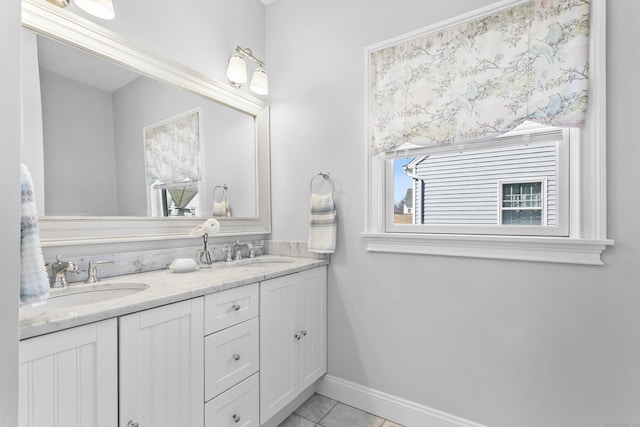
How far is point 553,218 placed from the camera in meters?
1.42

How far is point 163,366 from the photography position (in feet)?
3.48

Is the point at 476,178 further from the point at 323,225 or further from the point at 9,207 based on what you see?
the point at 9,207

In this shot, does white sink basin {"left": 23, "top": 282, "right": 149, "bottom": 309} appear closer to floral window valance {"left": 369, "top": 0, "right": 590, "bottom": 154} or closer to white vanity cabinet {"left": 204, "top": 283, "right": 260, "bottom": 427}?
white vanity cabinet {"left": 204, "top": 283, "right": 260, "bottom": 427}

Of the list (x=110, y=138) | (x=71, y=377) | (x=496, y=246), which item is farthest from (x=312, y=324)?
(x=110, y=138)

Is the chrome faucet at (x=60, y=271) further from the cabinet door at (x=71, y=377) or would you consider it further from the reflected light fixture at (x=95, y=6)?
the reflected light fixture at (x=95, y=6)

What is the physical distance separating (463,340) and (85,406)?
1576 millimetres

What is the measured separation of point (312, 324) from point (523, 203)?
4.30 ft

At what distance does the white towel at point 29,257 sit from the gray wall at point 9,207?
0.22m

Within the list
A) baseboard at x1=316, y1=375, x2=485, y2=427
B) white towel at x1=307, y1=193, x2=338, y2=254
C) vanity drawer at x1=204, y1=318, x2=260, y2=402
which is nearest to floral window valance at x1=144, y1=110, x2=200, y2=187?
white towel at x1=307, y1=193, x2=338, y2=254

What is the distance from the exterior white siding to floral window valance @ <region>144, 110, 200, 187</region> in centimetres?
132

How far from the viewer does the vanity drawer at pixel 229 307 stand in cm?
123

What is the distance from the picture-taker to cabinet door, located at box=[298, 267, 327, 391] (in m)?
1.76

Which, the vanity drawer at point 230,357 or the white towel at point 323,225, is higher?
the white towel at point 323,225

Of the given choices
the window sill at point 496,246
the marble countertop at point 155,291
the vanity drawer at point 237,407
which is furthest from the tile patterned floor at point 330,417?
the window sill at point 496,246
